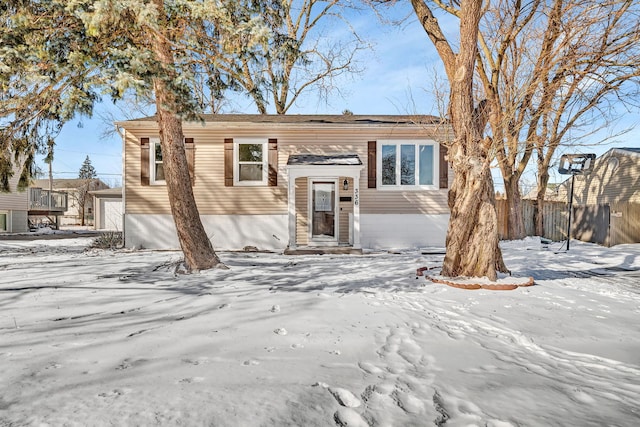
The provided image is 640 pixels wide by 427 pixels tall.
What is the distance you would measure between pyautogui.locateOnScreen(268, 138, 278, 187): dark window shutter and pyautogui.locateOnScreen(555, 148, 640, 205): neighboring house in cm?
1621

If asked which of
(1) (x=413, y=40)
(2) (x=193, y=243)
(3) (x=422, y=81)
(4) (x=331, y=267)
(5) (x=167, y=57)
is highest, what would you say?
(1) (x=413, y=40)

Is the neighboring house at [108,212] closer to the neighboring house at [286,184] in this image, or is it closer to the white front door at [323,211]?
the neighboring house at [286,184]

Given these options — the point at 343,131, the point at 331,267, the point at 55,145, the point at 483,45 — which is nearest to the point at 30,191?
the point at 55,145

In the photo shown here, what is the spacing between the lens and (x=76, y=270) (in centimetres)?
598

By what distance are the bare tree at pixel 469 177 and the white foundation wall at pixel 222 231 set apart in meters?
6.14

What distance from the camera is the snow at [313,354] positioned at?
168cm

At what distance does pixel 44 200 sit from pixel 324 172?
73.7 ft

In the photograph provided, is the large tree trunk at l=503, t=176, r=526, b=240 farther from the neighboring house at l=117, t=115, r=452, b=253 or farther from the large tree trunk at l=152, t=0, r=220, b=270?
the large tree trunk at l=152, t=0, r=220, b=270

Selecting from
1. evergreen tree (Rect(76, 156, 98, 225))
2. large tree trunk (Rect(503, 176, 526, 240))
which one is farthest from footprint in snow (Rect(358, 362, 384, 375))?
evergreen tree (Rect(76, 156, 98, 225))

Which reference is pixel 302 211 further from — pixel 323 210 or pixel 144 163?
pixel 144 163

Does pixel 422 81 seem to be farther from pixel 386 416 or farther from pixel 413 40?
pixel 386 416

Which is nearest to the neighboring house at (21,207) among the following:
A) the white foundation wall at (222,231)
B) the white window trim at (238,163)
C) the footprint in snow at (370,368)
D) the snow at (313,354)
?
the white foundation wall at (222,231)

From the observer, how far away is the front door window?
35.1 ft

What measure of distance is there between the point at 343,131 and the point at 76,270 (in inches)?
309
